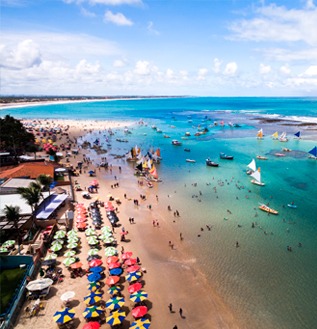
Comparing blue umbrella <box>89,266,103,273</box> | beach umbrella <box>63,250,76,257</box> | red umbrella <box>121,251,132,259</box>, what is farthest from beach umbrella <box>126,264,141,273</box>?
beach umbrella <box>63,250,76,257</box>

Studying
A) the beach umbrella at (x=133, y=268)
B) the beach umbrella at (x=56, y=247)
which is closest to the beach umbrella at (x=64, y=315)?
the beach umbrella at (x=133, y=268)

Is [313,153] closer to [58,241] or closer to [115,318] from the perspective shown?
[58,241]

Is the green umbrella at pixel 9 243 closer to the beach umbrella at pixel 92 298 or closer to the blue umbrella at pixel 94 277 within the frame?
the blue umbrella at pixel 94 277

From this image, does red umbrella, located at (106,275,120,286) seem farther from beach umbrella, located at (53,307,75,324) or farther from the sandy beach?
beach umbrella, located at (53,307,75,324)

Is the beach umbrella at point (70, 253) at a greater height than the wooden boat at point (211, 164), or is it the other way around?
the beach umbrella at point (70, 253)

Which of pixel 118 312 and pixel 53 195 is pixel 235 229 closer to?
pixel 118 312

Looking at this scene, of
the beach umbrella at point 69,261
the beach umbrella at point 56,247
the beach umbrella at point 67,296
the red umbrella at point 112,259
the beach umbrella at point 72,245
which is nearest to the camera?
the beach umbrella at point 67,296

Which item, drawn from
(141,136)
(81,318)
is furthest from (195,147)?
(81,318)
